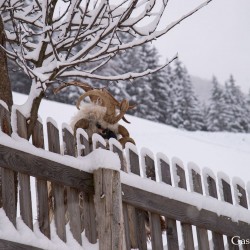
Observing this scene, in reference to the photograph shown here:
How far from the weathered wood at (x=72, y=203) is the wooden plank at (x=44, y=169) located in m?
0.09

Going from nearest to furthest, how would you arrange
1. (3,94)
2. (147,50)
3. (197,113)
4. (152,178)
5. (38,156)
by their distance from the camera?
(38,156), (152,178), (3,94), (147,50), (197,113)

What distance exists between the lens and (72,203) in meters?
3.12

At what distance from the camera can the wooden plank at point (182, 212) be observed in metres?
3.23

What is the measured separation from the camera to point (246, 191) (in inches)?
149

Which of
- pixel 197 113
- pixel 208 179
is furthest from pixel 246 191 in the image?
pixel 197 113

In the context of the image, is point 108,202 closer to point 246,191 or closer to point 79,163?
point 79,163

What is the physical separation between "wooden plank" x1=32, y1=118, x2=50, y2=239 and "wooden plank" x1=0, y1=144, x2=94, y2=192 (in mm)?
100

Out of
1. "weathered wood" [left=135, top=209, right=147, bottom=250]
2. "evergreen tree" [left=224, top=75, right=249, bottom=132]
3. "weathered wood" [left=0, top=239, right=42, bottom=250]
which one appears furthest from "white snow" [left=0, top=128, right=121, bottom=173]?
"evergreen tree" [left=224, top=75, right=249, bottom=132]

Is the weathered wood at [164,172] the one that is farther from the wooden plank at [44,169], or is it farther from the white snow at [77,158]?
the wooden plank at [44,169]

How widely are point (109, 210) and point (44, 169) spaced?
1.73 ft

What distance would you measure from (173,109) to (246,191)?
122 feet

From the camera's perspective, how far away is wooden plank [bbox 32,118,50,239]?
3.00 meters

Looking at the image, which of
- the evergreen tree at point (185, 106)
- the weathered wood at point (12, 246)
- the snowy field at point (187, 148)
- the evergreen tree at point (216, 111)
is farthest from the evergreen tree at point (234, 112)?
the weathered wood at point (12, 246)

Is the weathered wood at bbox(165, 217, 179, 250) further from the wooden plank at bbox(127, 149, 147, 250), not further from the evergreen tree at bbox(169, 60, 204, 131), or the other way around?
the evergreen tree at bbox(169, 60, 204, 131)
